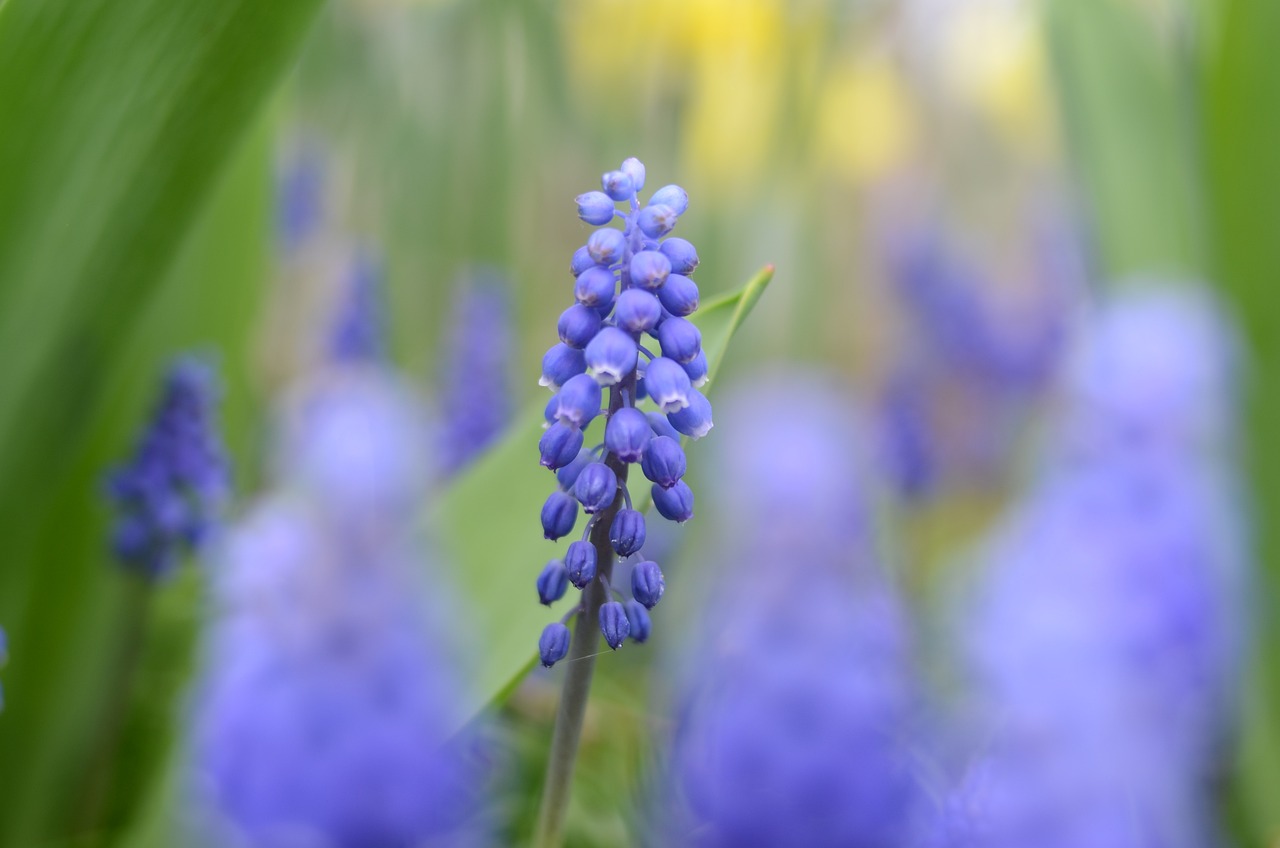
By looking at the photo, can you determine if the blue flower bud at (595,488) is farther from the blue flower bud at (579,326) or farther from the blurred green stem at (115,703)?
the blurred green stem at (115,703)

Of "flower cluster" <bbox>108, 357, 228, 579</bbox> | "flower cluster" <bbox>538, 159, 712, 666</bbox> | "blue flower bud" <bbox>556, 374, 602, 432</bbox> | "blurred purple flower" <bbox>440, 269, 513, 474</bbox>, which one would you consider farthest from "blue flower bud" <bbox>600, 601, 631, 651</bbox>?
"blurred purple flower" <bbox>440, 269, 513, 474</bbox>

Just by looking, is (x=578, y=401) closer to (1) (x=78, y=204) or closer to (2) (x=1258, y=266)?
(1) (x=78, y=204)

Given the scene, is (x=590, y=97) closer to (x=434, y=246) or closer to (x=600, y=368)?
(x=434, y=246)

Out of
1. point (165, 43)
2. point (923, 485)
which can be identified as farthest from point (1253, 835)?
point (165, 43)

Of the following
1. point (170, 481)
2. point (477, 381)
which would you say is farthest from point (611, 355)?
point (477, 381)

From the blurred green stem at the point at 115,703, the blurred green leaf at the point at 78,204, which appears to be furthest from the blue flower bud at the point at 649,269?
the blurred green stem at the point at 115,703
